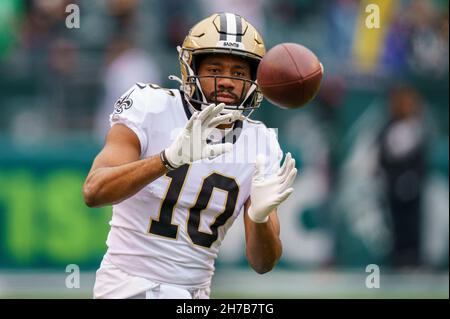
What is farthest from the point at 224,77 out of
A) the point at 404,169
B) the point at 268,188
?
the point at 404,169

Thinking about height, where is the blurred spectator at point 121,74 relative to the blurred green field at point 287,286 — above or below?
above

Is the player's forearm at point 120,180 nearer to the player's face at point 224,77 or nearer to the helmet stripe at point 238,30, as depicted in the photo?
the player's face at point 224,77

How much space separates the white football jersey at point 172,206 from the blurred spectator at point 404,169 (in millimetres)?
6033

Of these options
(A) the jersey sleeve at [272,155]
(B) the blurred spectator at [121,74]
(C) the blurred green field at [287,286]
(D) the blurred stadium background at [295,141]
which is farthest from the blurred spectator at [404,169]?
(A) the jersey sleeve at [272,155]

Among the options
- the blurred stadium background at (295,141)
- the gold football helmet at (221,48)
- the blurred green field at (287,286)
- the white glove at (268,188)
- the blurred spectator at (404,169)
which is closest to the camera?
the white glove at (268,188)

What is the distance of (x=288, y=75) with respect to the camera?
495 centimetres

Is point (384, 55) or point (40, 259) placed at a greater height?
point (384, 55)

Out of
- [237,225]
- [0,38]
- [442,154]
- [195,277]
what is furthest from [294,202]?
[195,277]

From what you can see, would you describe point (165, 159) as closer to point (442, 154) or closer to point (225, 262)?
point (225, 262)

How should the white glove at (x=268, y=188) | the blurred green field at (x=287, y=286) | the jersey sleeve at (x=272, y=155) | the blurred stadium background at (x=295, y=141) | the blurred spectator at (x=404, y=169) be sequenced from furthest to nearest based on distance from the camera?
the blurred spectator at (x=404, y=169) → the blurred stadium background at (x=295, y=141) → the blurred green field at (x=287, y=286) → the jersey sleeve at (x=272, y=155) → the white glove at (x=268, y=188)

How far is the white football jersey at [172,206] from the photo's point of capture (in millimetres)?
4988

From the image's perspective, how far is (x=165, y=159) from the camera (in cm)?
461

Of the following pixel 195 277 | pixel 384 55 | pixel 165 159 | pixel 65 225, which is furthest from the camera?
pixel 384 55

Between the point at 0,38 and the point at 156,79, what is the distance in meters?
1.77
